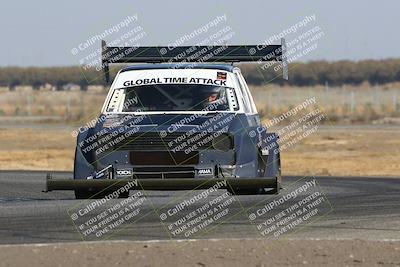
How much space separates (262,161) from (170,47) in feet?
8.38

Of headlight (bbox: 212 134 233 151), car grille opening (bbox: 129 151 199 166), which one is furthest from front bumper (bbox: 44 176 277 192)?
headlight (bbox: 212 134 233 151)

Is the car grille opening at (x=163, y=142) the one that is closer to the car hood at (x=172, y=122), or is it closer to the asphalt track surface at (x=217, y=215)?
the car hood at (x=172, y=122)

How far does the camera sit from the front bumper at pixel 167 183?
14023 mm

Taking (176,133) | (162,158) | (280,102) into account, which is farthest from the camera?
(280,102)

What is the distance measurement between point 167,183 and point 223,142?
172 cm

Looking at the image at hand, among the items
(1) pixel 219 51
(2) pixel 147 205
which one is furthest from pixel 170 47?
(2) pixel 147 205

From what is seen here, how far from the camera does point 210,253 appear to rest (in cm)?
1174

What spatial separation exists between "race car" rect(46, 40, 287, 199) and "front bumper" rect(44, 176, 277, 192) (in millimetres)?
12

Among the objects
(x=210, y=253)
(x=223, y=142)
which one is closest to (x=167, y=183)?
(x=223, y=142)

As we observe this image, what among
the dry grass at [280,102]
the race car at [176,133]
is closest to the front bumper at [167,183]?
the race car at [176,133]

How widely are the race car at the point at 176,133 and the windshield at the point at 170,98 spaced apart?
14mm

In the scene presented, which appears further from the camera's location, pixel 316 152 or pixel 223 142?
pixel 316 152

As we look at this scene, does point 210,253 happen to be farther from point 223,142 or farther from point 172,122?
point 172,122

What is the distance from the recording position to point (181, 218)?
629 inches
